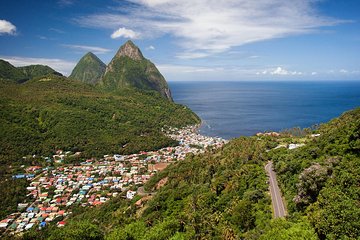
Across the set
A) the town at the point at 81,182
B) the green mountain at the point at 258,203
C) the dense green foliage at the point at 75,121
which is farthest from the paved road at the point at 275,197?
the dense green foliage at the point at 75,121

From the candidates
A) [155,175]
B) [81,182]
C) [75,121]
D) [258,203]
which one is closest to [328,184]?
[258,203]

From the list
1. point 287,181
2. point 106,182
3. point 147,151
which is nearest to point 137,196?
point 106,182

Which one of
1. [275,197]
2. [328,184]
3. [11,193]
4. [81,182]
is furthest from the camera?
[81,182]

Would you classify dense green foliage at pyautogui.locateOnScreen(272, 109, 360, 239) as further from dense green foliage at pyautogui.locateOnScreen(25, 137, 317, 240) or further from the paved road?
dense green foliage at pyautogui.locateOnScreen(25, 137, 317, 240)

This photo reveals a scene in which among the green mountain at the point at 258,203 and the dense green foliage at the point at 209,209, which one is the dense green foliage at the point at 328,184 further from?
the dense green foliage at the point at 209,209

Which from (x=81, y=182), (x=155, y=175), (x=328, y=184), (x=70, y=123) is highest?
(x=328, y=184)

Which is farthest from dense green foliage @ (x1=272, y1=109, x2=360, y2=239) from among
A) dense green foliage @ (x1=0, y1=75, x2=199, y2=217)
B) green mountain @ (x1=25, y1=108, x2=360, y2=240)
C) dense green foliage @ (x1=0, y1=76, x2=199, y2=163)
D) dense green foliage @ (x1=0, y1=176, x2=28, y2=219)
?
dense green foliage @ (x1=0, y1=76, x2=199, y2=163)

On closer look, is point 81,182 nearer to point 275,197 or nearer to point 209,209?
point 209,209
